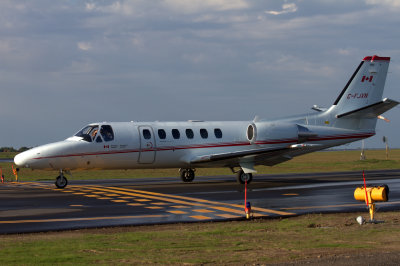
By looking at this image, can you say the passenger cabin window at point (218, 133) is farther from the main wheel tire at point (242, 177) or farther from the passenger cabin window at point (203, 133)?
the main wheel tire at point (242, 177)

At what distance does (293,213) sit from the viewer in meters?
17.8

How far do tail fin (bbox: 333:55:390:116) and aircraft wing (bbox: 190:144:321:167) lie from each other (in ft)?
13.6

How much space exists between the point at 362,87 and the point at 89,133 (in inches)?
648

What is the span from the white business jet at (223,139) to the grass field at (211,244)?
43.2ft

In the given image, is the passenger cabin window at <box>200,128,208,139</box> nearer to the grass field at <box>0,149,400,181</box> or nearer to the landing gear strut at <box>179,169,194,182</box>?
the landing gear strut at <box>179,169,194,182</box>

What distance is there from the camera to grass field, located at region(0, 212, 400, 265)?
10500 millimetres

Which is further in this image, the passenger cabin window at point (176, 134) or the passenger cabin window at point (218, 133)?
the passenger cabin window at point (218, 133)

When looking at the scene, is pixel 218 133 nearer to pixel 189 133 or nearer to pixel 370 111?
pixel 189 133

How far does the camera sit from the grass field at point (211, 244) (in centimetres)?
1050

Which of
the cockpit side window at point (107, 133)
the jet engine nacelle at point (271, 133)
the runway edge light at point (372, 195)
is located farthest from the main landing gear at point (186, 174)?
the runway edge light at point (372, 195)

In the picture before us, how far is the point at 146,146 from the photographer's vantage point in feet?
95.6

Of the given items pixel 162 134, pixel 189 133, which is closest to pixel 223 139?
pixel 189 133

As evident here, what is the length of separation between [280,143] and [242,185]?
3.77 meters

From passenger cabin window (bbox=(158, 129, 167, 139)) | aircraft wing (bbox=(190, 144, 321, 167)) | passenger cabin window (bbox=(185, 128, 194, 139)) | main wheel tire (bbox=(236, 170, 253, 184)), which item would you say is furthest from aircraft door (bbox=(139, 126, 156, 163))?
main wheel tire (bbox=(236, 170, 253, 184))
